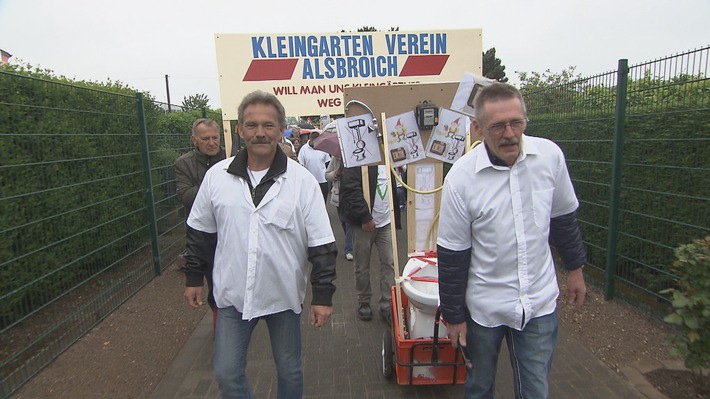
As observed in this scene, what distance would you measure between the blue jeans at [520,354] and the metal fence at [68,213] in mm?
3241

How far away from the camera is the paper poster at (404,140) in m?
3.71

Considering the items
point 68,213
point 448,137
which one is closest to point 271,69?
point 448,137

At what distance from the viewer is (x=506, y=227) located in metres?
2.12

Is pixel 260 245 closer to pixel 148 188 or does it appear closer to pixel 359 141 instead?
pixel 359 141

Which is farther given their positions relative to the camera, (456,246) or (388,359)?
(388,359)

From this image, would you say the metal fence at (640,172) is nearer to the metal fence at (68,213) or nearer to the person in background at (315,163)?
the person in background at (315,163)

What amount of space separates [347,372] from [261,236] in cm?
181

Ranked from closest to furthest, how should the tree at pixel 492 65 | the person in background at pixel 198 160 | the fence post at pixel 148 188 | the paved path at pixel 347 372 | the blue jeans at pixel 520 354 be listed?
1. the blue jeans at pixel 520 354
2. the paved path at pixel 347 372
3. the person in background at pixel 198 160
4. the fence post at pixel 148 188
5. the tree at pixel 492 65

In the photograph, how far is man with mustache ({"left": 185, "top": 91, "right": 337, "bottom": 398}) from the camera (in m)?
2.35

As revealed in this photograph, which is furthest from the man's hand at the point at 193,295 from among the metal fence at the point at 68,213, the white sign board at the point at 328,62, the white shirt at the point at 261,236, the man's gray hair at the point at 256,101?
the white sign board at the point at 328,62

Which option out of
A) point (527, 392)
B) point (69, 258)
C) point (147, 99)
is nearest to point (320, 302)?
point (527, 392)

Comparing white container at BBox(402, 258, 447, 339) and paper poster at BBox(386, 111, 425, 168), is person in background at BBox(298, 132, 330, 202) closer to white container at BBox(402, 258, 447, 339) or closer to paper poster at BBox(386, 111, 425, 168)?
paper poster at BBox(386, 111, 425, 168)

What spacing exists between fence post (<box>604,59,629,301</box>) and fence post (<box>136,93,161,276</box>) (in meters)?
5.40

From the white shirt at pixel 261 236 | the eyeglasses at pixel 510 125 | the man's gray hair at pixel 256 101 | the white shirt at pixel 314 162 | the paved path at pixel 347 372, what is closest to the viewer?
the eyeglasses at pixel 510 125
